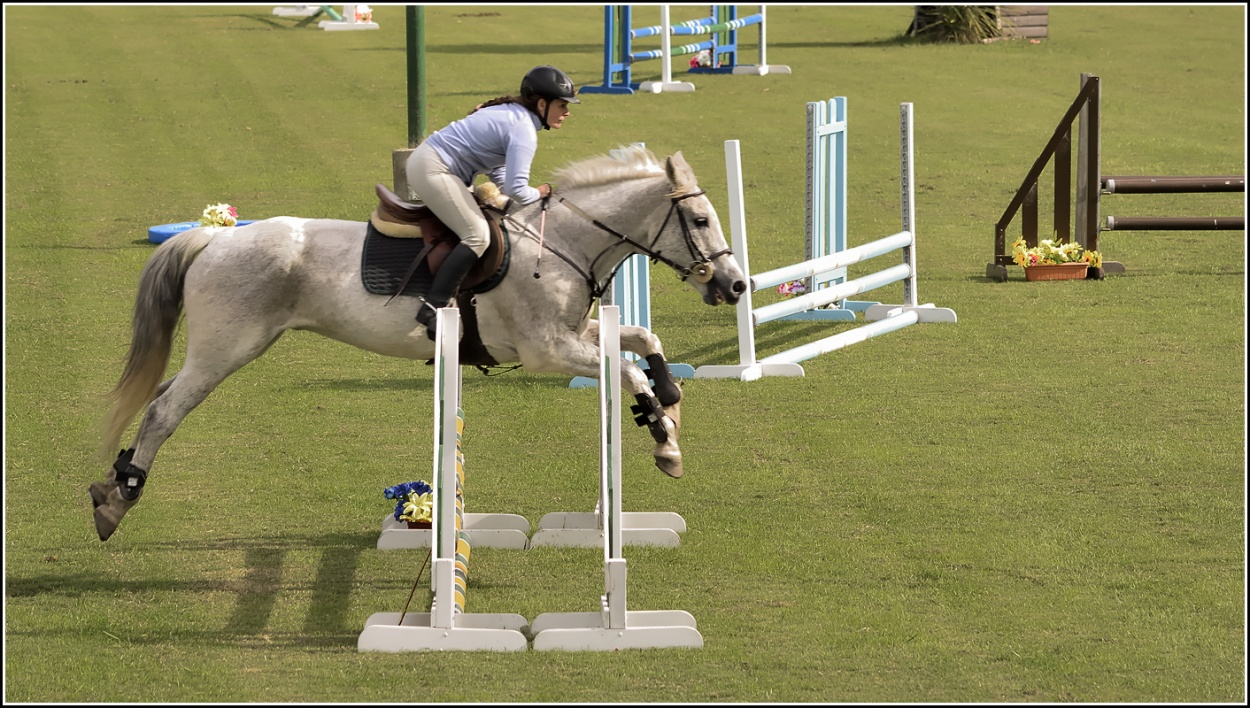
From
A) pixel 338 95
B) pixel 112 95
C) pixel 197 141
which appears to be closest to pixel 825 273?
pixel 197 141

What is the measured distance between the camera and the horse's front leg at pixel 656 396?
6789 millimetres

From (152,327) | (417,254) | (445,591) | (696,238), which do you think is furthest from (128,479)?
(696,238)

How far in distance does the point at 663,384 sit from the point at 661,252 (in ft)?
2.06

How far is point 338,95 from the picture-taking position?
22.7m

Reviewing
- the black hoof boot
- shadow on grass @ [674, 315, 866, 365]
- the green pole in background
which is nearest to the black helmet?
the black hoof boot

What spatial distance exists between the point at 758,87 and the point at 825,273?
12.1 m

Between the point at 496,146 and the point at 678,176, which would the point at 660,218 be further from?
the point at 496,146

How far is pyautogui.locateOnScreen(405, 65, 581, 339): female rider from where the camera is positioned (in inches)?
272

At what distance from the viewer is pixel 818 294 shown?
11570mm

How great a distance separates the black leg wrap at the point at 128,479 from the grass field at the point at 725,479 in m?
0.41

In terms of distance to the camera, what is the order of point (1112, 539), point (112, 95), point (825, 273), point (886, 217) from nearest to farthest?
point (1112, 539)
point (825, 273)
point (886, 217)
point (112, 95)

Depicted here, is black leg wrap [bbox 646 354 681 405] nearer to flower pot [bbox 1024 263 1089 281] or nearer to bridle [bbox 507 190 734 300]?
bridle [bbox 507 190 734 300]

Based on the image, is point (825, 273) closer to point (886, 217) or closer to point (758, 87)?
point (886, 217)

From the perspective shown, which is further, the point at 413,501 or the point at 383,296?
the point at 413,501
